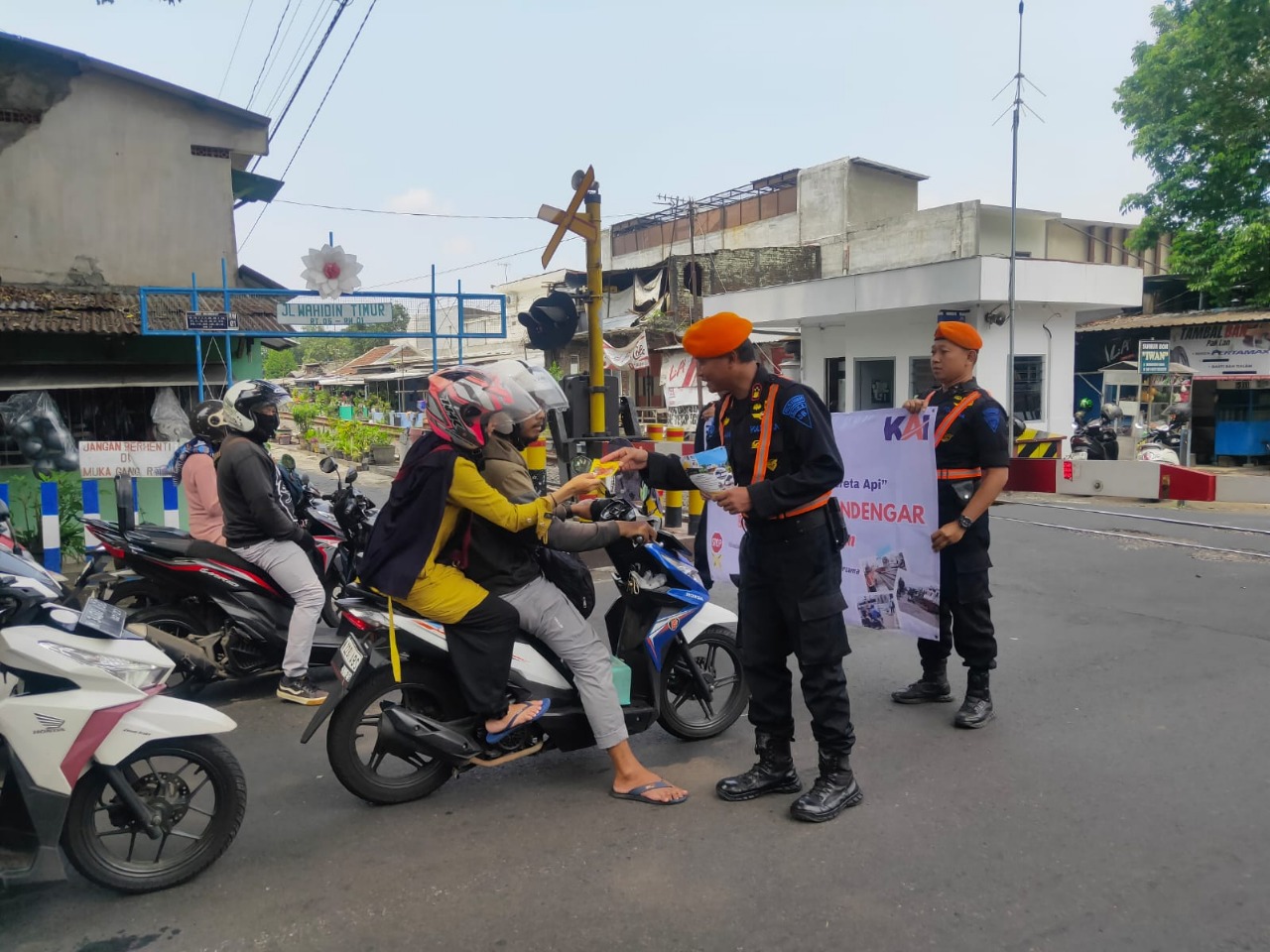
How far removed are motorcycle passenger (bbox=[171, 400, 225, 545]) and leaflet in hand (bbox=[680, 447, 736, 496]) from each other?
304 centimetres

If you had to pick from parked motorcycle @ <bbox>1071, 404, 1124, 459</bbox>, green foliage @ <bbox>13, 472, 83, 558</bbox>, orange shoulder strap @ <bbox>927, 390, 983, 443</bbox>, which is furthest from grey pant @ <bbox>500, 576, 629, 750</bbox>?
parked motorcycle @ <bbox>1071, 404, 1124, 459</bbox>

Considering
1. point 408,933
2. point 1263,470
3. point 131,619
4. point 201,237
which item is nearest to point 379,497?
point 201,237

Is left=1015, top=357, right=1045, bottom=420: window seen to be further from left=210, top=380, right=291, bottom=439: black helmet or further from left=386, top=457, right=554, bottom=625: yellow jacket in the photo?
left=386, top=457, right=554, bottom=625: yellow jacket

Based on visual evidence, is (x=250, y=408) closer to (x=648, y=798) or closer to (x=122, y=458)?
(x=648, y=798)

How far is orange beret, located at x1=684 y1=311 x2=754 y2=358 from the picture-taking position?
3506 mm

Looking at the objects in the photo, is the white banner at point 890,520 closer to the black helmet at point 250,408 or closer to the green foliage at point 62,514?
the black helmet at point 250,408

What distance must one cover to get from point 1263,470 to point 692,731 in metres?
20.3

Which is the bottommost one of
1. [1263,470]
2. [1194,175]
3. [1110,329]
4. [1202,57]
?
[1263,470]

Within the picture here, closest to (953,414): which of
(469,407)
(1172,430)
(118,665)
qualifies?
(469,407)

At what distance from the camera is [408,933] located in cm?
285

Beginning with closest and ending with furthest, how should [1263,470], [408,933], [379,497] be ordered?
1. [408,933]
2. [379,497]
3. [1263,470]

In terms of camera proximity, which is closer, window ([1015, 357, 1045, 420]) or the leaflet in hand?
the leaflet in hand

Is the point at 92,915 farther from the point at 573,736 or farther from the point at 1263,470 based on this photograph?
the point at 1263,470

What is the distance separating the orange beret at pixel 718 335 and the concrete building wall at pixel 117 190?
11435 mm
